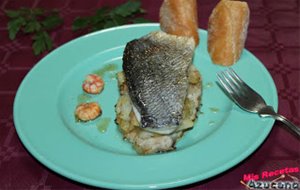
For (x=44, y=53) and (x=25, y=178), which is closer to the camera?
(x=25, y=178)

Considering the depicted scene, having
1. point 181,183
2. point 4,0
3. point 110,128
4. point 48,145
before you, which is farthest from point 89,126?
point 4,0

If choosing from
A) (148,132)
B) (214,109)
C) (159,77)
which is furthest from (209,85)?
(148,132)

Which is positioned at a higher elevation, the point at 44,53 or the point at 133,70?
the point at 133,70

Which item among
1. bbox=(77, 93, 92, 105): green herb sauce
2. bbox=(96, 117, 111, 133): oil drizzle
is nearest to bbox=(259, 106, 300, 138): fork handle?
bbox=(96, 117, 111, 133): oil drizzle

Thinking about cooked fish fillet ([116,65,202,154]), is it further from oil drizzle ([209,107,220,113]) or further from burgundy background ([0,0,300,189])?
burgundy background ([0,0,300,189])

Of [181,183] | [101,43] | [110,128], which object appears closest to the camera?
[181,183]

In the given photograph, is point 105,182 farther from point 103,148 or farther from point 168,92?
point 168,92

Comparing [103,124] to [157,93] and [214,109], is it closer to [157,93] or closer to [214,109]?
[157,93]
